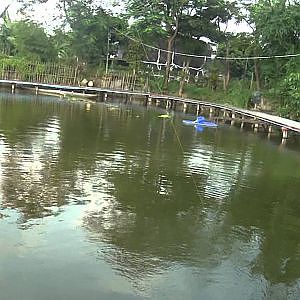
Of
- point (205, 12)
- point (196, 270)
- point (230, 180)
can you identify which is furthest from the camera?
point (205, 12)

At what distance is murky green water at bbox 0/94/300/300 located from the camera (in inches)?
242

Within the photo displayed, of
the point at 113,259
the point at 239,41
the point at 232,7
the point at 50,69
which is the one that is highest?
the point at 232,7

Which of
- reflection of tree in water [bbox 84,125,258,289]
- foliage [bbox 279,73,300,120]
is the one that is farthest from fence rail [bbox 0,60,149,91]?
reflection of tree in water [bbox 84,125,258,289]

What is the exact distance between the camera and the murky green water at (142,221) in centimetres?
615

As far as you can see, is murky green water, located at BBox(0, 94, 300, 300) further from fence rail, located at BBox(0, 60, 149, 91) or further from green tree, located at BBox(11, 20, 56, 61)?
green tree, located at BBox(11, 20, 56, 61)

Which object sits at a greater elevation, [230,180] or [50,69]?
[50,69]

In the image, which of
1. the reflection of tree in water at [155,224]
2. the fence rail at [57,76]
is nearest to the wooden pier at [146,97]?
the fence rail at [57,76]

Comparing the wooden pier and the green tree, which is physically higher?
the green tree

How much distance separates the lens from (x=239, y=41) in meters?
33.8

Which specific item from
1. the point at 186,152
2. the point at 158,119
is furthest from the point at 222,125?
the point at 186,152

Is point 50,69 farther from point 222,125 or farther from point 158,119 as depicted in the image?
point 222,125

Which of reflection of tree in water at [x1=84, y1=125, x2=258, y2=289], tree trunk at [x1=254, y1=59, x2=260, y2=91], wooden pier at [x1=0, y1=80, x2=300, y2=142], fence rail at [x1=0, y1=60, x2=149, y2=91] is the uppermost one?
tree trunk at [x1=254, y1=59, x2=260, y2=91]

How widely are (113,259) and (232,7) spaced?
3177cm

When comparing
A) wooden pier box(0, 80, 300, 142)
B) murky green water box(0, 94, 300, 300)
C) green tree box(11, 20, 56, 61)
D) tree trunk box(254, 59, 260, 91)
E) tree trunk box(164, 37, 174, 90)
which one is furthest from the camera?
green tree box(11, 20, 56, 61)
